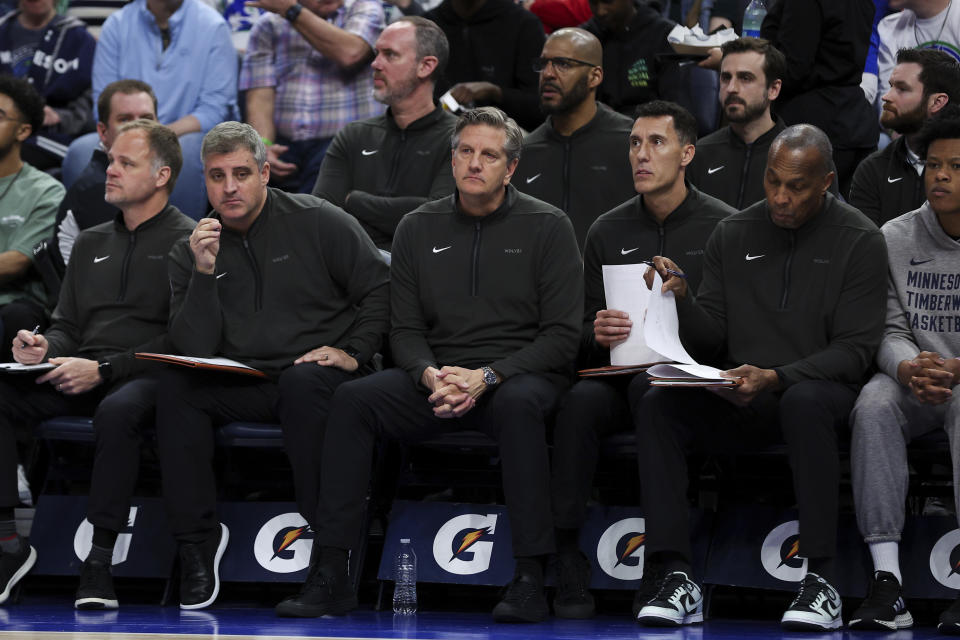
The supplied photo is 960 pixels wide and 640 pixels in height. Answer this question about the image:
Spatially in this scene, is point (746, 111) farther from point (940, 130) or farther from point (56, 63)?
point (56, 63)

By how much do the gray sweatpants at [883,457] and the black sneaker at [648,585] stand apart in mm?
709

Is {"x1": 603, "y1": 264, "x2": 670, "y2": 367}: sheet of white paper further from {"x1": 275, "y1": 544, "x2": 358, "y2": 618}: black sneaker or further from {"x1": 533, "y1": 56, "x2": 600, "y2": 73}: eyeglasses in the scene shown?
{"x1": 533, "y1": 56, "x2": 600, "y2": 73}: eyeglasses

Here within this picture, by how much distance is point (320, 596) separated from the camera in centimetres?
450

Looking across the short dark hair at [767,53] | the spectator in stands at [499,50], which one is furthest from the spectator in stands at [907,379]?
the spectator in stands at [499,50]

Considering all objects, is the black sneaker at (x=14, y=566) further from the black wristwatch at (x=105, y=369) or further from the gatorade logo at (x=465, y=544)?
the gatorade logo at (x=465, y=544)

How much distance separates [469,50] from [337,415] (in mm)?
3083

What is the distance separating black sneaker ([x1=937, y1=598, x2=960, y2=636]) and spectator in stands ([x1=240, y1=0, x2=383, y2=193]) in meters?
4.20

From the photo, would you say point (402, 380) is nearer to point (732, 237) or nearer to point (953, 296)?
point (732, 237)

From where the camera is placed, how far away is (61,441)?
216 inches

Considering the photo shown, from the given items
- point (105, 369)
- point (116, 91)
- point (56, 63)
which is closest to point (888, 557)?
point (105, 369)

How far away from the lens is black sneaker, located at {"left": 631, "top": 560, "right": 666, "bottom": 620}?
4.43 meters

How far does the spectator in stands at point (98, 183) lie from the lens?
6219mm

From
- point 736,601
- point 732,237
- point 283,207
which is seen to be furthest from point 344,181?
point 736,601

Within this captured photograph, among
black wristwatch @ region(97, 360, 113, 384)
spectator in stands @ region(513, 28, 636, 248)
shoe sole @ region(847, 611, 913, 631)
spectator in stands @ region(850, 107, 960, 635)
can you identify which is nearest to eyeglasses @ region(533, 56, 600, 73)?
spectator in stands @ region(513, 28, 636, 248)
